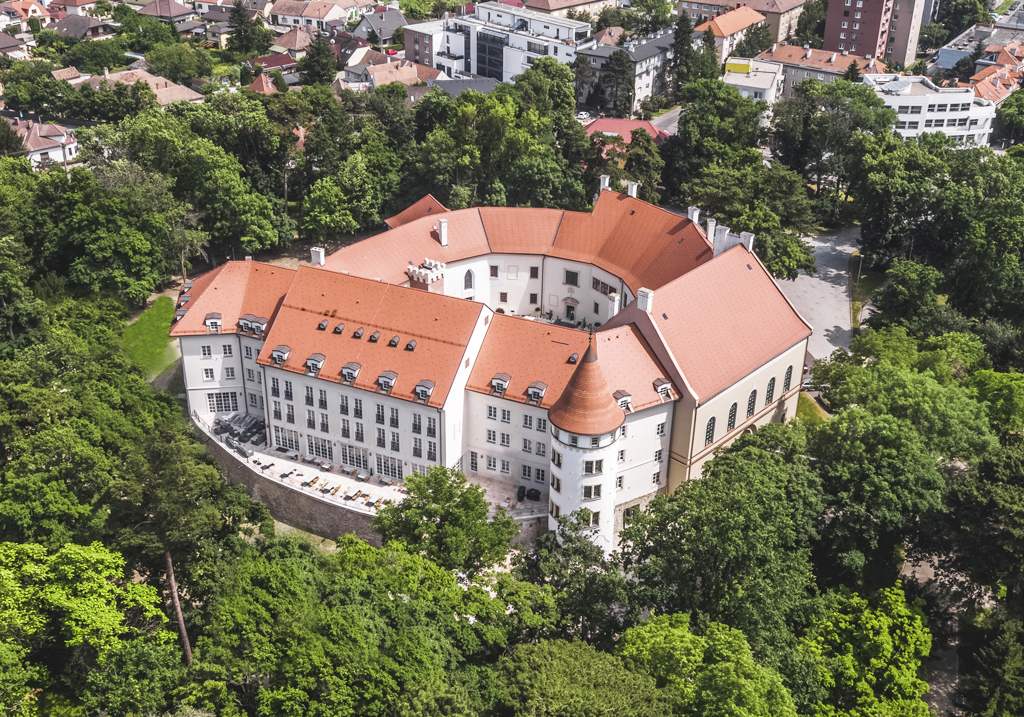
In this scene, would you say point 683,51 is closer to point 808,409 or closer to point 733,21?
point 733,21

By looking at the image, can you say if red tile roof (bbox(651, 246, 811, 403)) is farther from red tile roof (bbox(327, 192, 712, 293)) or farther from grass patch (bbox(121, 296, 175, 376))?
grass patch (bbox(121, 296, 175, 376))

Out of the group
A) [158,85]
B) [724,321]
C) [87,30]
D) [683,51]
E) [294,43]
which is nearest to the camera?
[724,321]

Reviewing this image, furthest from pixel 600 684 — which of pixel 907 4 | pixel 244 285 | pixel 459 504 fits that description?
pixel 907 4

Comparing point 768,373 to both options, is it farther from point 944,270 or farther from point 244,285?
point 244,285

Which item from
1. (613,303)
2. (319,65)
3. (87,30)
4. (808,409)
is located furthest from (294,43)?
(808,409)

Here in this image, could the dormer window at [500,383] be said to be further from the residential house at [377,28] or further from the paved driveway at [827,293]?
the residential house at [377,28]

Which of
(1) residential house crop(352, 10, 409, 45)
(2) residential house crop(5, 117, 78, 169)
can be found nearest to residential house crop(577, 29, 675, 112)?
(1) residential house crop(352, 10, 409, 45)

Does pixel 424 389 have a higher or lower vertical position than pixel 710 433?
higher

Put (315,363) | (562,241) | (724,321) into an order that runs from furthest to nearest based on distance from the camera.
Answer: (562,241)
(724,321)
(315,363)

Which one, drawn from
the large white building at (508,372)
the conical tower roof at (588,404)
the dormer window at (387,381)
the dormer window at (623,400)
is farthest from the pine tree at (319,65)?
the conical tower roof at (588,404)
